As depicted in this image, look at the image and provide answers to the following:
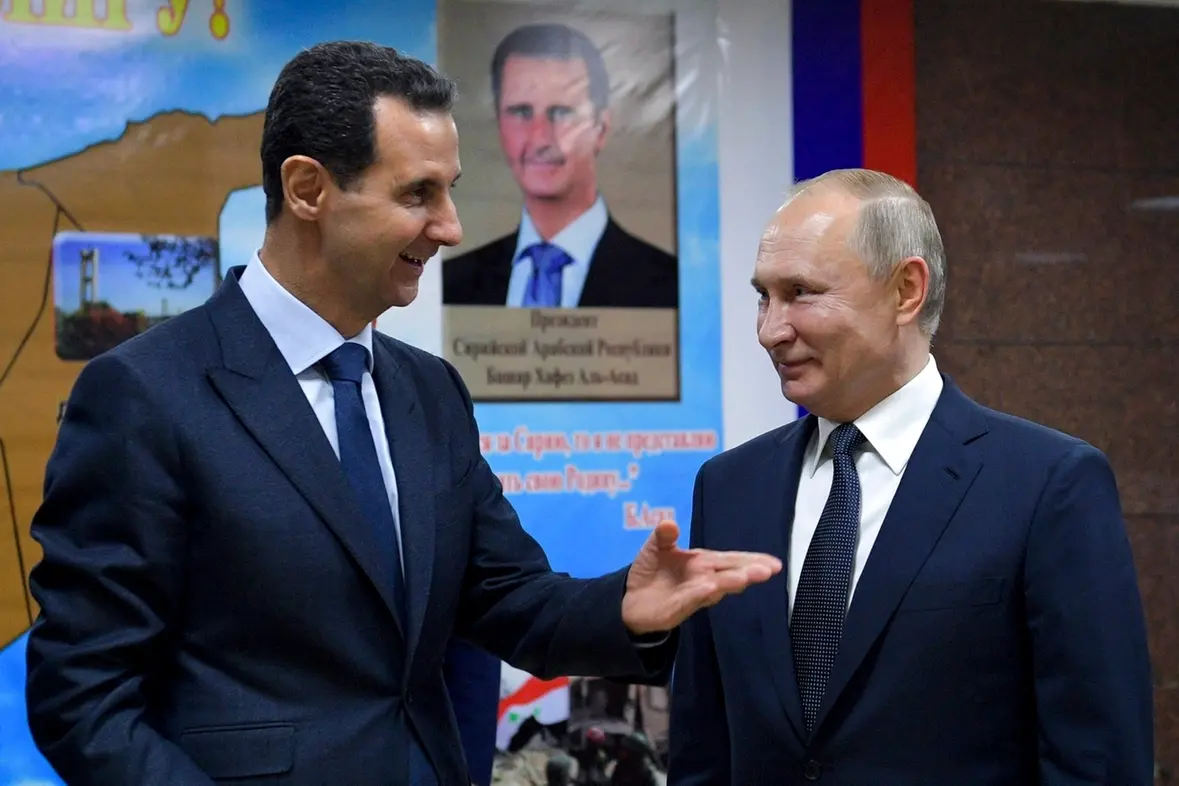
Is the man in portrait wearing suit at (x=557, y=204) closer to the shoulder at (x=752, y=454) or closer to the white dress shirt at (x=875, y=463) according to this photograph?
the shoulder at (x=752, y=454)

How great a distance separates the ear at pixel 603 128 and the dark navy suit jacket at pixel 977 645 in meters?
2.09

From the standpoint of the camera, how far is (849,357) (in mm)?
1854

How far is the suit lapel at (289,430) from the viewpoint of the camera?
5.11 feet

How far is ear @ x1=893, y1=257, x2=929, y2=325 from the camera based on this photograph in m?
1.90

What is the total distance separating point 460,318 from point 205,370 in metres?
2.03

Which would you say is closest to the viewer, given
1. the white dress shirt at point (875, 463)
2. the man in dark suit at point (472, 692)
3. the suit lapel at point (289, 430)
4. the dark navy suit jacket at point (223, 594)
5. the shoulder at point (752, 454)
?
the dark navy suit jacket at point (223, 594)

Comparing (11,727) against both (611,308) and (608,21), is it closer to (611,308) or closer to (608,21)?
(611,308)

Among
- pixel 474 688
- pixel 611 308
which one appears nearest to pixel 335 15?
pixel 611 308

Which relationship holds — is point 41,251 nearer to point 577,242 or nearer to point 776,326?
point 577,242

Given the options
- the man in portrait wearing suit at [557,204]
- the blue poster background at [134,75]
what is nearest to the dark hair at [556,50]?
the man in portrait wearing suit at [557,204]

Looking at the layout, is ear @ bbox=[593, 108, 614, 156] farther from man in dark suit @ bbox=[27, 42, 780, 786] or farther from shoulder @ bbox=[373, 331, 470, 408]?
man in dark suit @ bbox=[27, 42, 780, 786]

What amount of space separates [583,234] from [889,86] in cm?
113

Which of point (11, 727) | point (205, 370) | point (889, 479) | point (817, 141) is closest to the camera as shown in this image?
point (205, 370)

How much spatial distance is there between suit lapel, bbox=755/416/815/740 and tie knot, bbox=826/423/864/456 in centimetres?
7
